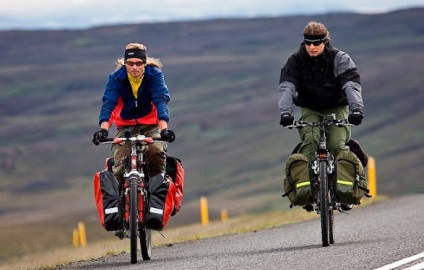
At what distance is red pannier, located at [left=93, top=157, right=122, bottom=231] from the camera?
38.5ft

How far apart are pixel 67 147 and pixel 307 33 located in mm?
162785

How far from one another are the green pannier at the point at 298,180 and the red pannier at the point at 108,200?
5.73 ft

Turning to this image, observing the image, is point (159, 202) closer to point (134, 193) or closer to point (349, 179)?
point (134, 193)

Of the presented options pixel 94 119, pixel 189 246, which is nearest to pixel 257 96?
pixel 94 119

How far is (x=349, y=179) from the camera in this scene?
12531 millimetres

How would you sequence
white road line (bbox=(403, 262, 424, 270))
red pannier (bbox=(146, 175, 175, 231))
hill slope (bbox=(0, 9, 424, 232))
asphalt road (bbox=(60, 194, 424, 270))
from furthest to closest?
hill slope (bbox=(0, 9, 424, 232)), red pannier (bbox=(146, 175, 175, 231)), asphalt road (bbox=(60, 194, 424, 270)), white road line (bbox=(403, 262, 424, 270))

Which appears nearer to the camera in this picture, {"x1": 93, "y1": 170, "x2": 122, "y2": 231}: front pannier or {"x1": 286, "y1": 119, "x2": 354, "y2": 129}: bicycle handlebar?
{"x1": 93, "y1": 170, "x2": 122, "y2": 231}: front pannier

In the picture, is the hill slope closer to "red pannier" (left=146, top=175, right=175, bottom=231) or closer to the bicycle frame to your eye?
"red pannier" (left=146, top=175, right=175, bottom=231)

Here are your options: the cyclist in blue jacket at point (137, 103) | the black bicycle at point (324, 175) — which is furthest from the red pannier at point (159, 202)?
the black bicycle at point (324, 175)

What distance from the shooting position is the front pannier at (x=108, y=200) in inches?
463

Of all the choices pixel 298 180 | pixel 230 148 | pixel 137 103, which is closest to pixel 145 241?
pixel 137 103

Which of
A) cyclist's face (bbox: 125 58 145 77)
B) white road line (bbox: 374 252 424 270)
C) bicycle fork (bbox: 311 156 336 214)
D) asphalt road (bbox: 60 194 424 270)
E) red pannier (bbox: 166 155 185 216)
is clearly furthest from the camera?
red pannier (bbox: 166 155 185 216)

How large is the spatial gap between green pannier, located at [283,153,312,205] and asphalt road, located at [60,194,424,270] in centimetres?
49

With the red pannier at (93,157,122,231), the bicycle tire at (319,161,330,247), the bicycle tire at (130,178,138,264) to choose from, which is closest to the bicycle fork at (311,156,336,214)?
the bicycle tire at (319,161,330,247)
